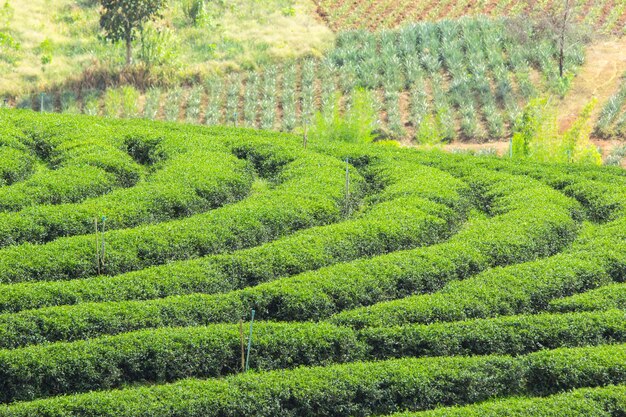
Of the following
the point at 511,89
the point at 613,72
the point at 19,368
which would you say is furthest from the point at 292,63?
the point at 19,368

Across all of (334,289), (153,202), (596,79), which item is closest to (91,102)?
(153,202)

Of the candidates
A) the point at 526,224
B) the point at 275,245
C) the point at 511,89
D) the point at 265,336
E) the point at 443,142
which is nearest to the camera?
the point at 265,336

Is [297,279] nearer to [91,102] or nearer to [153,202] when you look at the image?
[153,202]

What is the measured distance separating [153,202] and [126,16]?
27.6 metres

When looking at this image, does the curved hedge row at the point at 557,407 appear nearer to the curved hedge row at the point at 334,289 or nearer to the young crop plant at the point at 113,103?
the curved hedge row at the point at 334,289

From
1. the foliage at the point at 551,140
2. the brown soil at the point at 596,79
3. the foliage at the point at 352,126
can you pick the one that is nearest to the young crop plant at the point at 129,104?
the foliage at the point at 352,126

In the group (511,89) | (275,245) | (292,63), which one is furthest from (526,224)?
(292,63)

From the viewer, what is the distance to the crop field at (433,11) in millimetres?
71000

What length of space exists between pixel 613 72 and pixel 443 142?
13.5 meters

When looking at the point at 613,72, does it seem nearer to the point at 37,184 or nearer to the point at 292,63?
the point at 292,63

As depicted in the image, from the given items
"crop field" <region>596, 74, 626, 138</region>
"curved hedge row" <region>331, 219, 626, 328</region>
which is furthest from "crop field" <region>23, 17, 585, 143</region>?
"curved hedge row" <region>331, 219, 626, 328</region>

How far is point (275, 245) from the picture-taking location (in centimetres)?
3566

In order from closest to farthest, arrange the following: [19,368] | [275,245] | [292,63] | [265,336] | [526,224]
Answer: [19,368], [265,336], [275,245], [526,224], [292,63]

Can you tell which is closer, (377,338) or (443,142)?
(377,338)
